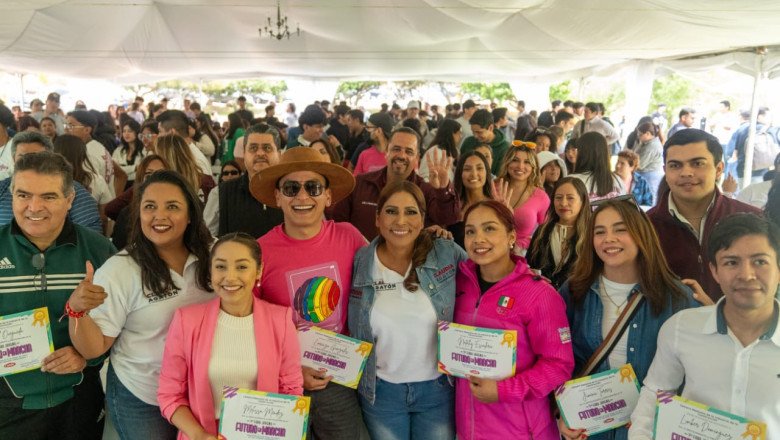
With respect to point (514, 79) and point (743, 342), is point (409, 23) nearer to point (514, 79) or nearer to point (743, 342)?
point (743, 342)

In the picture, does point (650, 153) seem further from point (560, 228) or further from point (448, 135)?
point (560, 228)

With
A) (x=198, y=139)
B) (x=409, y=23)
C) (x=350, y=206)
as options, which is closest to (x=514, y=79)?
(x=409, y=23)

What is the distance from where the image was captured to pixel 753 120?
8.38 m

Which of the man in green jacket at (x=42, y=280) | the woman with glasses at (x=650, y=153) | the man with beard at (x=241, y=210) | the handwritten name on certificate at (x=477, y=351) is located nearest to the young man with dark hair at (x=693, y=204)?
the handwritten name on certificate at (x=477, y=351)

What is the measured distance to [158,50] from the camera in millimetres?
10461

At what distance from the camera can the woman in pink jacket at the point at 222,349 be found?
78.2 inches

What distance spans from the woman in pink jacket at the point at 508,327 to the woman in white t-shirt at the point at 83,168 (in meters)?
3.00

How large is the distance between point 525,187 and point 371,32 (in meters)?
5.61

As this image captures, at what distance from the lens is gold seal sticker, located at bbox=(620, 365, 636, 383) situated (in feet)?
6.49

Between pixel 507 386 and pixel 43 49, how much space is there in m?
8.55

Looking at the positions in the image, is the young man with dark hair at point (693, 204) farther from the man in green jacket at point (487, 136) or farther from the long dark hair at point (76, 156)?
the long dark hair at point (76, 156)

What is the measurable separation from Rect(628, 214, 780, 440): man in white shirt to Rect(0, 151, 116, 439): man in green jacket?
209 centimetres

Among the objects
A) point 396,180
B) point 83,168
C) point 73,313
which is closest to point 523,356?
point 73,313

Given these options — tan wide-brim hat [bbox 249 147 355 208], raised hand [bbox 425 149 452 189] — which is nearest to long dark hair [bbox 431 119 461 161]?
raised hand [bbox 425 149 452 189]
